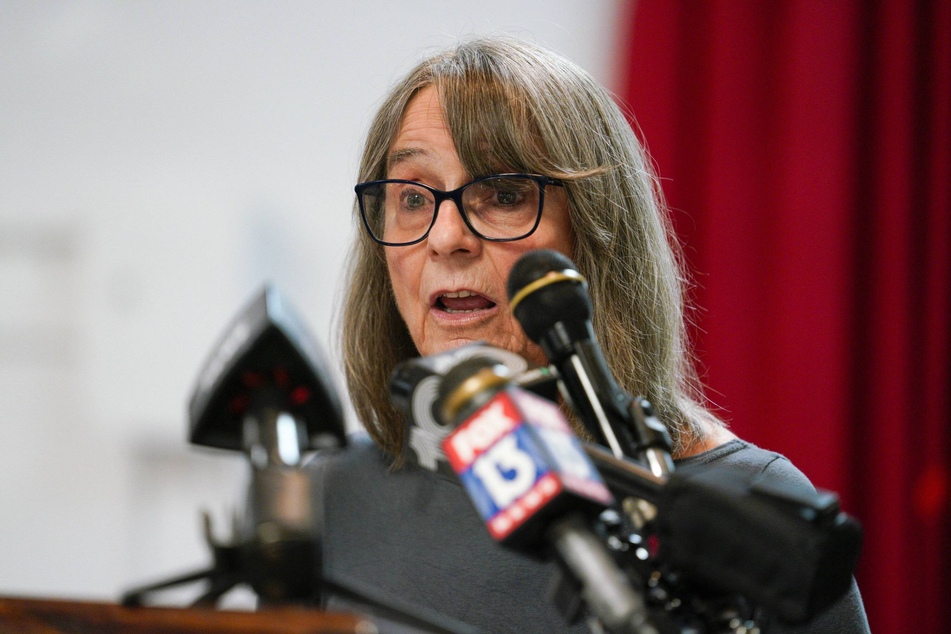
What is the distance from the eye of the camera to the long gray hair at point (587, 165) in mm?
1091

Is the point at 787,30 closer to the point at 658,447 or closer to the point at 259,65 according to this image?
the point at 259,65

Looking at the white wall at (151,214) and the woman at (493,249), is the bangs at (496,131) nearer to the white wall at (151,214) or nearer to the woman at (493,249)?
the woman at (493,249)

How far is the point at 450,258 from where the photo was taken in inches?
43.3

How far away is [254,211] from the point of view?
7.50 ft

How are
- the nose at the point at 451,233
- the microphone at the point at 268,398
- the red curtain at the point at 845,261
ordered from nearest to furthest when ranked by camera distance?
the microphone at the point at 268,398, the nose at the point at 451,233, the red curtain at the point at 845,261

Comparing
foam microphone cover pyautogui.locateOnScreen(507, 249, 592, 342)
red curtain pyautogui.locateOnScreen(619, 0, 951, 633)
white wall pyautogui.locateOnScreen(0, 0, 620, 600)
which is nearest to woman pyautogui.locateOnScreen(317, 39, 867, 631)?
foam microphone cover pyautogui.locateOnScreen(507, 249, 592, 342)

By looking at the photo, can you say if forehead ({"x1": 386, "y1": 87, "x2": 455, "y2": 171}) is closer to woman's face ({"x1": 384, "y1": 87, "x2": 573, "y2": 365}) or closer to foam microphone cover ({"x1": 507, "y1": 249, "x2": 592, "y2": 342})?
woman's face ({"x1": 384, "y1": 87, "x2": 573, "y2": 365})

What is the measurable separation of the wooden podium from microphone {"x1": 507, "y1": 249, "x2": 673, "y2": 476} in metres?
0.23

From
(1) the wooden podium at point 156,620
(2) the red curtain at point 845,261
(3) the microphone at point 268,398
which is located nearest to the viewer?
(1) the wooden podium at point 156,620

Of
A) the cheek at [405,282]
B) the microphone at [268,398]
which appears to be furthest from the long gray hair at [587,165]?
the microphone at [268,398]

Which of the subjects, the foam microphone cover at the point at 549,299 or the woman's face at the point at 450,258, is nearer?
the foam microphone cover at the point at 549,299

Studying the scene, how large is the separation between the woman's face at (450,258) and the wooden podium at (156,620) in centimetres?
59

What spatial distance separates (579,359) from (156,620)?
330mm

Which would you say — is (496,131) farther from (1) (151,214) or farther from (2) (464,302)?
(1) (151,214)
